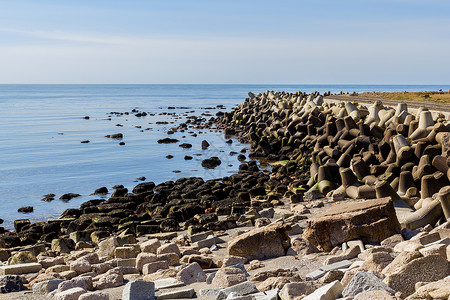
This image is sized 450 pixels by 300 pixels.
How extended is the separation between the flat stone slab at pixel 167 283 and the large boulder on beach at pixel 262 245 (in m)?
1.71

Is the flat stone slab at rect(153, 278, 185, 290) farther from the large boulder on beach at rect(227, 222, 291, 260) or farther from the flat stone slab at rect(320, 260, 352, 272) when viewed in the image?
the flat stone slab at rect(320, 260, 352, 272)

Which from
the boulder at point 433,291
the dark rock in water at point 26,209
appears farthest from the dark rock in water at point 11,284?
the dark rock in water at point 26,209

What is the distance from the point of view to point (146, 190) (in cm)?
1962

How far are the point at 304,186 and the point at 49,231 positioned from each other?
25.4ft

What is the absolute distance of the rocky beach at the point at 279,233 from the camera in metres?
6.39

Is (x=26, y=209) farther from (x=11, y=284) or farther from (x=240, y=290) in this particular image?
(x=240, y=290)

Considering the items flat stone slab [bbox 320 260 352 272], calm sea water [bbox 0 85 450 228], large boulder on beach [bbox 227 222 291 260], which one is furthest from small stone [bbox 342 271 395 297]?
calm sea water [bbox 0 85 450 228]

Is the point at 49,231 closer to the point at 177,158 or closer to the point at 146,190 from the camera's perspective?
the point at 146,190

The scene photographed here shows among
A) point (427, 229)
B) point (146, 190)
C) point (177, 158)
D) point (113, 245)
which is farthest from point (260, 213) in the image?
point (177, 158)

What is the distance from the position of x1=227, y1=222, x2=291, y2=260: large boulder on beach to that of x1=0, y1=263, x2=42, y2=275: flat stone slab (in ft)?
11.6

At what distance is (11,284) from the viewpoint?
8.43m

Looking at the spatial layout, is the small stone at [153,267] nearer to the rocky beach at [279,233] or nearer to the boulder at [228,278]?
the rocky beach at [279,233]

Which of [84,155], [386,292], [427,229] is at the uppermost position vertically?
[386,292]

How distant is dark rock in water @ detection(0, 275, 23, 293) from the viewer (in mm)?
8359
